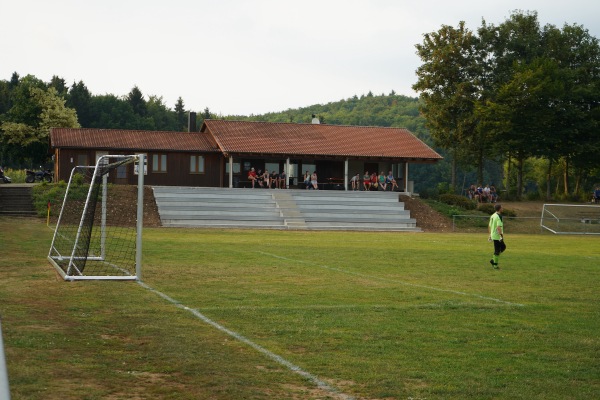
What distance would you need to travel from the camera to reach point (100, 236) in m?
25.6

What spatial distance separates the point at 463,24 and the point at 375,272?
171 ft

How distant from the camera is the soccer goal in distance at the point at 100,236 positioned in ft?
55.5

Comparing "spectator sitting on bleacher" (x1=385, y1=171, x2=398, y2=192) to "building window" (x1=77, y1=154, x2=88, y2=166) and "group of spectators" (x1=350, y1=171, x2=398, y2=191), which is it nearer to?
"group of spectators" (x1=350, y1=171, x2=398, y2=191)

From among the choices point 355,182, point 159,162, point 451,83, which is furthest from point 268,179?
point 451,83

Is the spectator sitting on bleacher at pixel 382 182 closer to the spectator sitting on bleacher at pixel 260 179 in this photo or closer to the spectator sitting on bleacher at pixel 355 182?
the spectator sitting on bleacher at pixel 355 182

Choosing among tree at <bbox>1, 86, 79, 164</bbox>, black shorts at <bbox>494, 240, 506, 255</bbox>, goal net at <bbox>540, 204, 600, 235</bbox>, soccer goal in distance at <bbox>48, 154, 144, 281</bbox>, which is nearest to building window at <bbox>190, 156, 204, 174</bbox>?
soccer goal in distance at <bbox>48, 154, 144, 281</bbox>

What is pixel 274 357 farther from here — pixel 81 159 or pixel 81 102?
pixel 81 102

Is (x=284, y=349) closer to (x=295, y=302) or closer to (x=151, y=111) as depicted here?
(x=295, y=302)

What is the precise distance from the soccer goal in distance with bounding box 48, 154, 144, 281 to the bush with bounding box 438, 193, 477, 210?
867 inches

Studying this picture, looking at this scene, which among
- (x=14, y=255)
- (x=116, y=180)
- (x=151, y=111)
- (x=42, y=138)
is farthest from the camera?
(x=151, y=111)

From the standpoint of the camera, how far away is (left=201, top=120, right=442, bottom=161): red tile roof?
5878 cm

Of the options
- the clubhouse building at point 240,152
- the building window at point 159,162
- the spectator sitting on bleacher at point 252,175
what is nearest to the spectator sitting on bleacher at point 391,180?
the clubhouse building at point 240,152

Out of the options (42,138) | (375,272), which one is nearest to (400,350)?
(375,272)

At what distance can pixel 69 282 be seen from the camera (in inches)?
626
